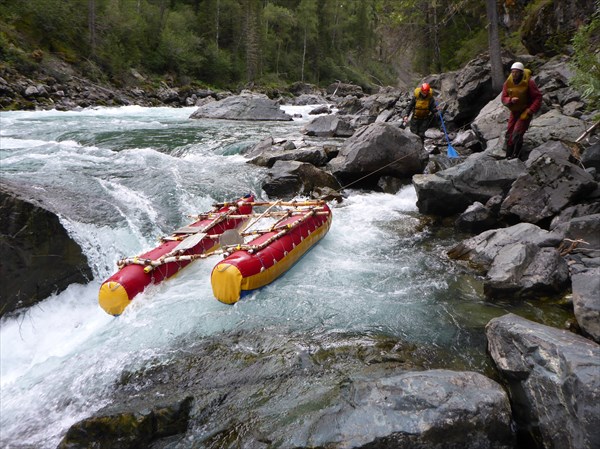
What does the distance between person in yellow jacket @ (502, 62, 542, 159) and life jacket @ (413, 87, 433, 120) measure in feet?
10.4

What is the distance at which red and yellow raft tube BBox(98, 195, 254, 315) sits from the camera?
509 centimetres

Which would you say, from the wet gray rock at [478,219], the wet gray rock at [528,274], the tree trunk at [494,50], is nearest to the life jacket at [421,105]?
the tree trunk at [494,50]

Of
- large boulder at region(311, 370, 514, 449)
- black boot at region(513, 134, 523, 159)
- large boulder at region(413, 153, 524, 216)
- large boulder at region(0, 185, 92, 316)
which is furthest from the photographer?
black boot at region(513, 134, 523, 159)

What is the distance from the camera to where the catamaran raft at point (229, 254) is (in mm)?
5082

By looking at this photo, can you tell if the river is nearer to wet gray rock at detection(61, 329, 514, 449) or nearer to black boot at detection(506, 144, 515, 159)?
wet gray rock at detection(61, 329, 514, 449)

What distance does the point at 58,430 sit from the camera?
355 centimetres

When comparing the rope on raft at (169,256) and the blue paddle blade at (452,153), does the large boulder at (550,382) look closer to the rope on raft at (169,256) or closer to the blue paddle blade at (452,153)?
the rope on raft at (169,256)

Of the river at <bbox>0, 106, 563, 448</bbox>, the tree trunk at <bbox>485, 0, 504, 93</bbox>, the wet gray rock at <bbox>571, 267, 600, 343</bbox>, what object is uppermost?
the tree trunk at <bbox>485, 0, 504, 93</bbox>

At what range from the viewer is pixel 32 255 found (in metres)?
5.61

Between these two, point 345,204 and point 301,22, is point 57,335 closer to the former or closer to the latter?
point 345,204

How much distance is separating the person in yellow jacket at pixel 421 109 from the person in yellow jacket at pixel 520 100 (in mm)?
3152

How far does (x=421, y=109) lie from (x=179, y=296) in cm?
880

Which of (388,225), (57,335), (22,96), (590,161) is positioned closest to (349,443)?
(57,335)

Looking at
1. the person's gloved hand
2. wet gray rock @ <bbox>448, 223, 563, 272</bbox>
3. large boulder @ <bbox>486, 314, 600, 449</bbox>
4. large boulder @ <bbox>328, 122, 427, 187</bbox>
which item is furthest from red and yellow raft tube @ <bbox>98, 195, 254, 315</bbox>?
the person's gloved hand
